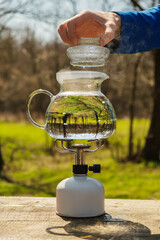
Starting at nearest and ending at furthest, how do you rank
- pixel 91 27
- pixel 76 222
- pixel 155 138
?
pixel 76 222, pixel 91 27, pixel 155 138

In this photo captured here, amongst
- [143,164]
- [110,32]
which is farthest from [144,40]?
[143,164]

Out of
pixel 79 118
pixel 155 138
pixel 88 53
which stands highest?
pixel 88 53

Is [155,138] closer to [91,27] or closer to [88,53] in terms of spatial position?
[91,27]

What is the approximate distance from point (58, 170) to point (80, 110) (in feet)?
14.2

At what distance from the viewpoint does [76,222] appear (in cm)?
131

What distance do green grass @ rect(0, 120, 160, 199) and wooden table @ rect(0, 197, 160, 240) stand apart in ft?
8.81

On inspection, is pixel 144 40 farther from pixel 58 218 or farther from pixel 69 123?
pixel 58 218

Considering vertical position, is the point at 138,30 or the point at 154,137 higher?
the point at 138,30

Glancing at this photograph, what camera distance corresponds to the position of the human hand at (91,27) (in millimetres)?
1442

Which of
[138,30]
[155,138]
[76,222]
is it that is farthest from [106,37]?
[155,138]

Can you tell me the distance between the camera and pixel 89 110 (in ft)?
4.47

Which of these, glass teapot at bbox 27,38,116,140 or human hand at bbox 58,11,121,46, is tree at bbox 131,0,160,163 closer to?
human hand at bbox 58,11,121,46

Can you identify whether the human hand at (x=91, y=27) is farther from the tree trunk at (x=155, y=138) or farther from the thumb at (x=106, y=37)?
the tree trunk at (x=155, y=138)

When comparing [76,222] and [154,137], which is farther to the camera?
[154,137]
